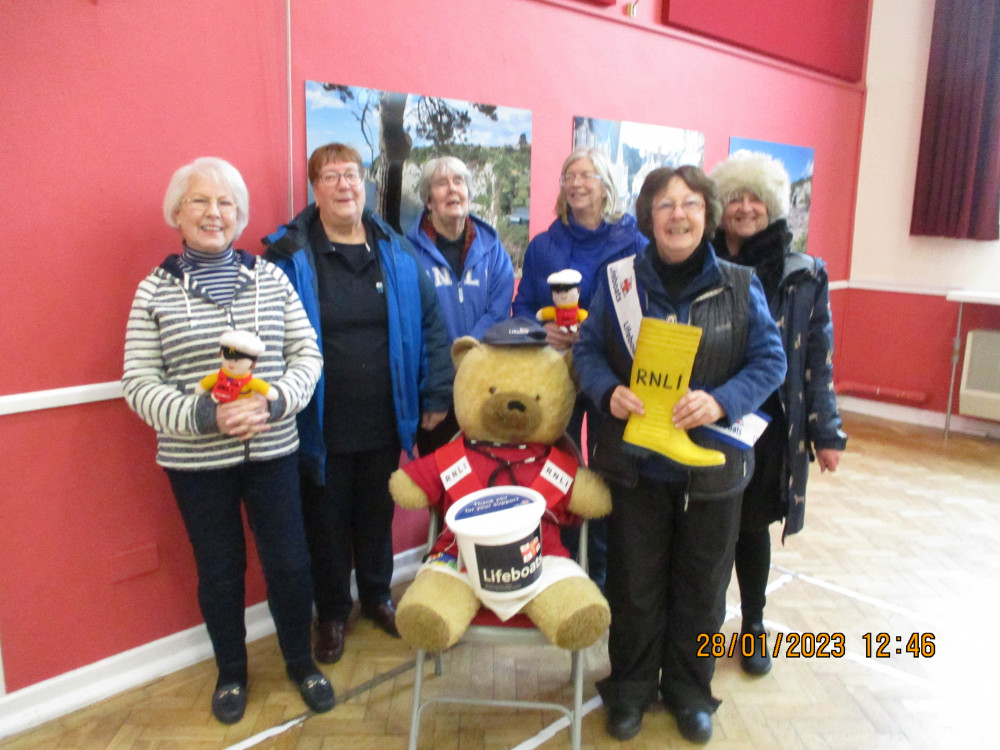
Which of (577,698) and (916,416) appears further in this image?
(916,416)

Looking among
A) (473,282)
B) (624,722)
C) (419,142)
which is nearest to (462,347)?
(473,282)

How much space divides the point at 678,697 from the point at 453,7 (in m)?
2.60

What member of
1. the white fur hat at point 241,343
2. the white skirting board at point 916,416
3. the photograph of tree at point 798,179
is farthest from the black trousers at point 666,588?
the white skirting board at point 916,416

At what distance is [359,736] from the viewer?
2090 millimetres

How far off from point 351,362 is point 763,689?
1697 mm

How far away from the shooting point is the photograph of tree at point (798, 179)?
15.3 feet

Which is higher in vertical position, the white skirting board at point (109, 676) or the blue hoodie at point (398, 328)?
the blue hoodie at point (398, 328)

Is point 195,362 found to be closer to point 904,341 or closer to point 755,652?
point 755,652

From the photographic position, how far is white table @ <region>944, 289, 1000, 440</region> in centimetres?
474

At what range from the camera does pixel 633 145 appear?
12.1 feet

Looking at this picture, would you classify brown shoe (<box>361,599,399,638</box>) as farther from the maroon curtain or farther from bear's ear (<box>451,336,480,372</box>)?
the maroon curtain

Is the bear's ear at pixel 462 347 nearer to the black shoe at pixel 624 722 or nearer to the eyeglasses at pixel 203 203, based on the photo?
the eyeglasses at pixel 203 203

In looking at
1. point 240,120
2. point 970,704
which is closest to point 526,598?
point 970,704

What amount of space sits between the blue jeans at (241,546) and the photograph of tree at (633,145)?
7.21 feet
